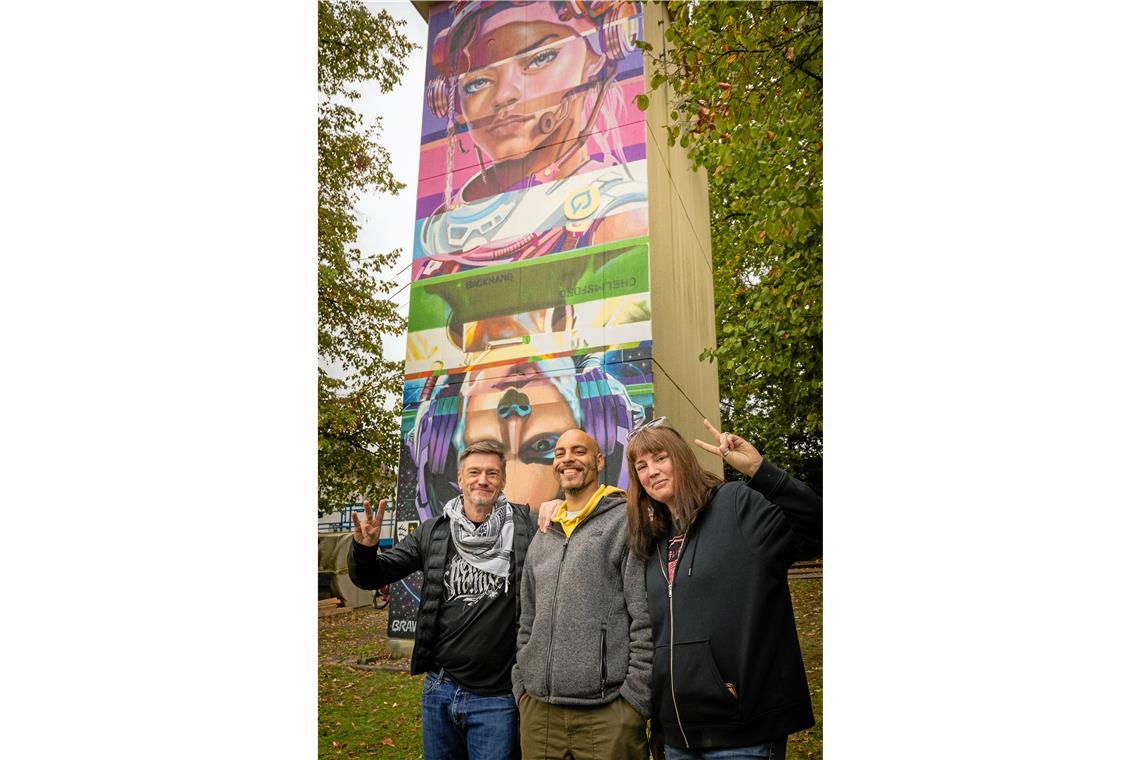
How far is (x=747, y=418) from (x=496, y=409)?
2.38 meters

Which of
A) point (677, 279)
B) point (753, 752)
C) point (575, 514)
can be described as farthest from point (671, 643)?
point (677, 279)

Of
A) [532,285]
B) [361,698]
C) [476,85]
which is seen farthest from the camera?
[476,85]

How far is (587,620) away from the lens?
6.40ft

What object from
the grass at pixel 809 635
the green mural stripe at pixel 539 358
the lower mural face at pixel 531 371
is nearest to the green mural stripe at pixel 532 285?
the lower mural face at pixel 531 371

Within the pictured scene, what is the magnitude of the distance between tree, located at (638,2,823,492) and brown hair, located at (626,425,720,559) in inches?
16.4

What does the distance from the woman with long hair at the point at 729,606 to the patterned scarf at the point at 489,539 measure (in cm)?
50

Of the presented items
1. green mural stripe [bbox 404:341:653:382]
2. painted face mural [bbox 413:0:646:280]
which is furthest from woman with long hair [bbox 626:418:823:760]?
painted face mural [bbox 413:0:646:280]

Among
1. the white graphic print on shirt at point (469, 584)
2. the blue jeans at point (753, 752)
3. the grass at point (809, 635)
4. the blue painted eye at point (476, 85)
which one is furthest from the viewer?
the blue painted eye at point (476, 85)

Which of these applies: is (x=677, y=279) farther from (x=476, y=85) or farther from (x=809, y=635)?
(x=809, y=635)

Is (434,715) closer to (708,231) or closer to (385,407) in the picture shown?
(385,407)

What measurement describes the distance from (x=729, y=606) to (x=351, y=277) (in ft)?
10.5

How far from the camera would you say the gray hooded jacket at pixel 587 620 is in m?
1.90

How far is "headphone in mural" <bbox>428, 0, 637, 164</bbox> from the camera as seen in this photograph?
492cm

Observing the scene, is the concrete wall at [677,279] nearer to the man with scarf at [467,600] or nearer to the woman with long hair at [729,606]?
the man with scarf at [467,600]
